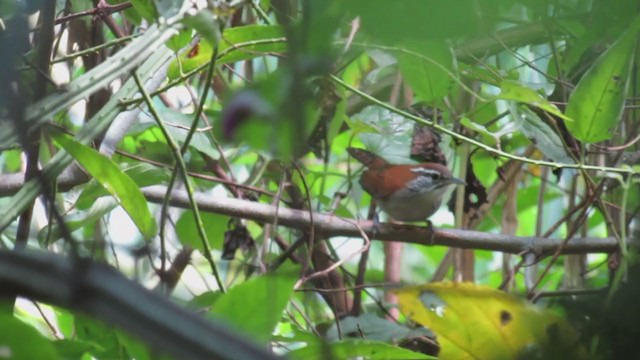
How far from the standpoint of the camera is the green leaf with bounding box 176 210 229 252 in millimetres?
2510

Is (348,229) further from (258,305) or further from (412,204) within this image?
(258,305)

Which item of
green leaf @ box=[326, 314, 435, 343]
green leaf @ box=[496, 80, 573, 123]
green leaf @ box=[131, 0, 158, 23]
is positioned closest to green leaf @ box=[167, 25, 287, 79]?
green leaf @ box=[131, 0, 158, 23]

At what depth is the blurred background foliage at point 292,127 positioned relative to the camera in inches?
25.8

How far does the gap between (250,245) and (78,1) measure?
79 cm

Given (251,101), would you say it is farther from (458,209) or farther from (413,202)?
(413,202)

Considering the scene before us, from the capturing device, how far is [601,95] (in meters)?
1.90

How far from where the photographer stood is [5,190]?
6.79 feet

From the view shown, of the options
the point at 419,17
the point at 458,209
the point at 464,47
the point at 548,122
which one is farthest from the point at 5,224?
the point at 458,209

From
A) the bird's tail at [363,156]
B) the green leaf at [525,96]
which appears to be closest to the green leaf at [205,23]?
the green leaf at [525,96]

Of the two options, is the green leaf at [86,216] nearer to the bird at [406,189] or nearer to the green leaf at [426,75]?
the green leaf at [426,75]

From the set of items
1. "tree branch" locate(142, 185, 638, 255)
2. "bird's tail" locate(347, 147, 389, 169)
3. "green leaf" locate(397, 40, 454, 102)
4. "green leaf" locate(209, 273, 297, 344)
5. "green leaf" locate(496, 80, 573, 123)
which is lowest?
"tree branch" locate(142, 185, 638, 255)

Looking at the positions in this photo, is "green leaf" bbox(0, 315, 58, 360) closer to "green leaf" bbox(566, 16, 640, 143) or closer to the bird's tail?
"green leaf" bbox(566, 16, 640, 143)

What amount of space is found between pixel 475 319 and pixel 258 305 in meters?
0.46

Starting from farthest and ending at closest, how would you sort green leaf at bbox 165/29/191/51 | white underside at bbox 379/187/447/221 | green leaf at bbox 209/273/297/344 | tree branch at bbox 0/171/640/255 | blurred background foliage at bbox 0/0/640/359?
white underside at bbox 379/187/447/221, tree branch at bbox 0/171/640/255, green leaf at bbox 165/29/191/51, green leaf at bbox 209/273/297/344, blurred background foliage at bbox 0/0/640/359
